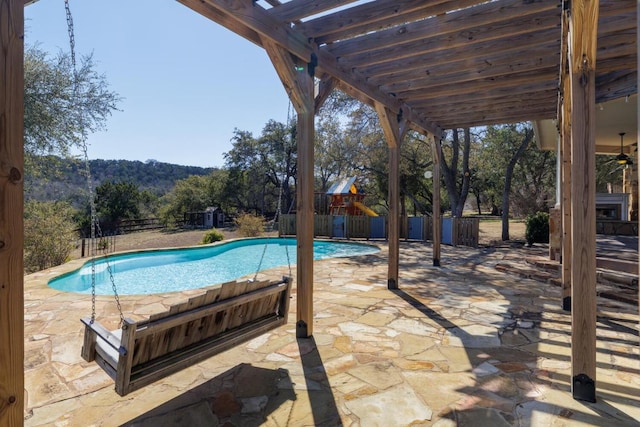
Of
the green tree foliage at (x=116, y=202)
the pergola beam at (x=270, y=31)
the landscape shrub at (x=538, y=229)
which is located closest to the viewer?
the pergola beam at (x=270, y=31)

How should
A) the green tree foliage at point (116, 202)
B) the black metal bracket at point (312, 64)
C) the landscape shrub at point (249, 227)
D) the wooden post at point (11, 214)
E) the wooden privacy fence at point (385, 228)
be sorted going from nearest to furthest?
the wooden post at point (11, 214)
the black metal bracket at point (312, 64)
the wooden privacy fence at point (385, 228)
the landscape shrub at point (249, 227)
the green tree foliage at point (116, 202)

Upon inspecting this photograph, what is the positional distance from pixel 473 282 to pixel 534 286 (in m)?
0.86

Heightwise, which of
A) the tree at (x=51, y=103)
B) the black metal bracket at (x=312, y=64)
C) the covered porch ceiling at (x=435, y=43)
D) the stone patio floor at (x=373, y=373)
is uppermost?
the tree at (x=51, y=103)

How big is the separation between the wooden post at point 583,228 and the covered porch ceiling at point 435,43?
0.67m

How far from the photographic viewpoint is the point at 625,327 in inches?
134

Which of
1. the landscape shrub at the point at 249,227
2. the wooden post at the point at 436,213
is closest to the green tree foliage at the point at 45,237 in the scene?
the landscape shrub at the point at 249,227

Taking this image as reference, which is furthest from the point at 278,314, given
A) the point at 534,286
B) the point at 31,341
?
the point at 534,286

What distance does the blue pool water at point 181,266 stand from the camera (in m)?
6.92

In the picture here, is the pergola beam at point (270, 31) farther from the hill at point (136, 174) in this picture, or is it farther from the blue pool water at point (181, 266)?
the hill at point (136, 174)

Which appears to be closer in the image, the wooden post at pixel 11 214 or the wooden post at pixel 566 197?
the wooden post at pixel 11 214

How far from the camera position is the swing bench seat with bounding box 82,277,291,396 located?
1823mm

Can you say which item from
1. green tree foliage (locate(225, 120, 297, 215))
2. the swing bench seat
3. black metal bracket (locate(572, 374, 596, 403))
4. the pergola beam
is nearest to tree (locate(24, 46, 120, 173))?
the pergola beam

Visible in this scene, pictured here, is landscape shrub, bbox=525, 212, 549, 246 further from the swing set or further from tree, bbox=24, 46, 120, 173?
tree, bbox=24, 46, 120, 173

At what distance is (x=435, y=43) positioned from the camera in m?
3.35
